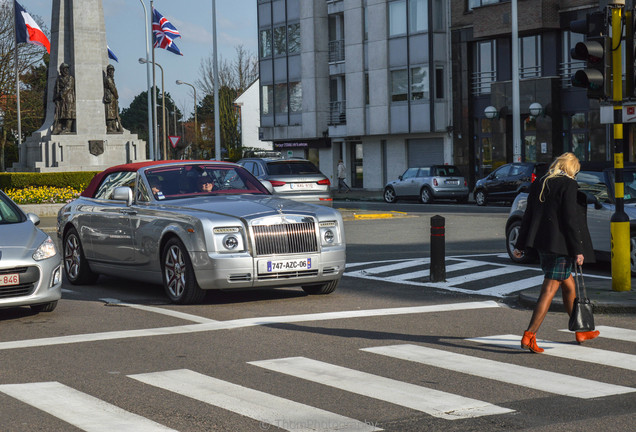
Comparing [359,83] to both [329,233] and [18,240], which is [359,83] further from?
[18,240]

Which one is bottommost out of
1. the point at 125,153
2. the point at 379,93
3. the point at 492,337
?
the point at 492,337

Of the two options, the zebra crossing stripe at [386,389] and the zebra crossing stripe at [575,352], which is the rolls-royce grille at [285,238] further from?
the zebra crossing stripe at [386,389]

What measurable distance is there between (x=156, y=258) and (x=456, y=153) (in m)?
38.3

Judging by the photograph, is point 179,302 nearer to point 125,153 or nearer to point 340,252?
point 340,252

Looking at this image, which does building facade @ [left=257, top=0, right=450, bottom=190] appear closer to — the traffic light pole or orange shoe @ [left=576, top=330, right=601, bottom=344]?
the traffic light pole

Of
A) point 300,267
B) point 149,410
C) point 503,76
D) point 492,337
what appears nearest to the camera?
point 149,410

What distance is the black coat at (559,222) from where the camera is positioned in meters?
8.30

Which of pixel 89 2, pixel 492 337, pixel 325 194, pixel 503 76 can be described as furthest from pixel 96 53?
pixel 492 337

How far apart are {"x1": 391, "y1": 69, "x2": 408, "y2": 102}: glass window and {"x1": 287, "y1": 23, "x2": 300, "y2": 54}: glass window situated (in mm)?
9328

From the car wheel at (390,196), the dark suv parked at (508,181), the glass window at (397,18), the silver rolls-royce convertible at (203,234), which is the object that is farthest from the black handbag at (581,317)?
the glass window at (397,18)

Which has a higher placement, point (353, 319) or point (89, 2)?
point (89, 2)

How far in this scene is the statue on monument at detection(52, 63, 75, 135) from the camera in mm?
36344

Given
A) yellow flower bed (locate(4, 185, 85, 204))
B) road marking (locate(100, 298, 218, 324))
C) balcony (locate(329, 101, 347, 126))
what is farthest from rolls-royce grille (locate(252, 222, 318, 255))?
balcony (locate(329, 101, 347, 126))

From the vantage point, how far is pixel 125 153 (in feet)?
126
